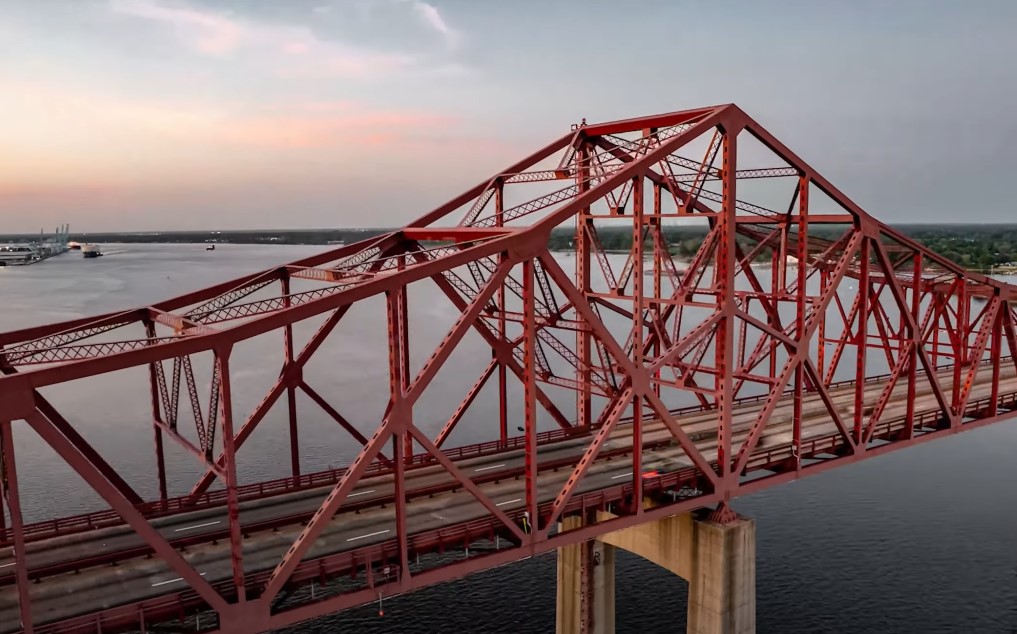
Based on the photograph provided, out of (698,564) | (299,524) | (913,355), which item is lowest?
(698,564)

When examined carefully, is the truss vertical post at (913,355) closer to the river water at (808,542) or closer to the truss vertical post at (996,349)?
the truss vertical post at (996,349)

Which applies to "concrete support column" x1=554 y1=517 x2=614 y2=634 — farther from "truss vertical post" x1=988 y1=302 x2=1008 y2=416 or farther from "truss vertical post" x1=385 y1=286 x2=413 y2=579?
"truss vertical post" x1=988 y1=302 x2=1008 y2=416

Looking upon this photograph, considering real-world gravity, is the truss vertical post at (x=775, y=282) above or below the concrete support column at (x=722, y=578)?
above

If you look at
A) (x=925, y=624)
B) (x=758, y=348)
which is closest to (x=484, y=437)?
(x=758, y=348)

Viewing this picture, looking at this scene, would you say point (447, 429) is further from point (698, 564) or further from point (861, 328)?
point (861, 328)

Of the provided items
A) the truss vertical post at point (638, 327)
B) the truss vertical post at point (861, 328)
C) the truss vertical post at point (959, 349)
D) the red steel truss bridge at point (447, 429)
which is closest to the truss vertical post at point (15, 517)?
the red steel truss bridge at point (447, 429)

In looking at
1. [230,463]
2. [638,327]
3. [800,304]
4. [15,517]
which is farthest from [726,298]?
[15,517]
